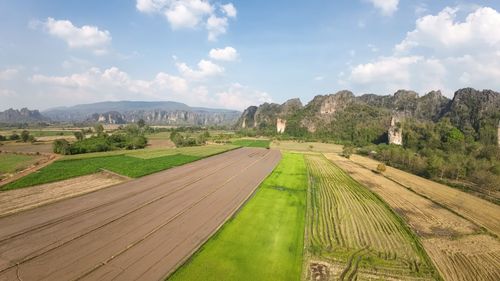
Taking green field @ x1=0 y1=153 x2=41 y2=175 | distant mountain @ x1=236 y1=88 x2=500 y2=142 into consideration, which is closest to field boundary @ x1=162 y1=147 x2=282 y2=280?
green field @ x1=0 y1=153 x2=41 y2=175

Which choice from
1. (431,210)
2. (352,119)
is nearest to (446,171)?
(431,210)

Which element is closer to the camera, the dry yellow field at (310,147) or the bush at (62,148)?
the bush at (62,148)

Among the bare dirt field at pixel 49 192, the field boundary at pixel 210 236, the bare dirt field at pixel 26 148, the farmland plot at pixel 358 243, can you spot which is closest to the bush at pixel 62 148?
the bare dirt field at pixel 26 148

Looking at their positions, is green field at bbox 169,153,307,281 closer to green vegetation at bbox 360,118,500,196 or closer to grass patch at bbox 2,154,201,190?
grass patch at bbox 2,154,201,190

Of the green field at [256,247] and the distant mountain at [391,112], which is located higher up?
the distant mountain at [391,112]

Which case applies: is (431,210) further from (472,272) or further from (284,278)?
(284,278)

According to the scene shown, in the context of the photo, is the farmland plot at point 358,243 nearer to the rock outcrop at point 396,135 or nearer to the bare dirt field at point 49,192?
the bare dirt field at point 49,192
